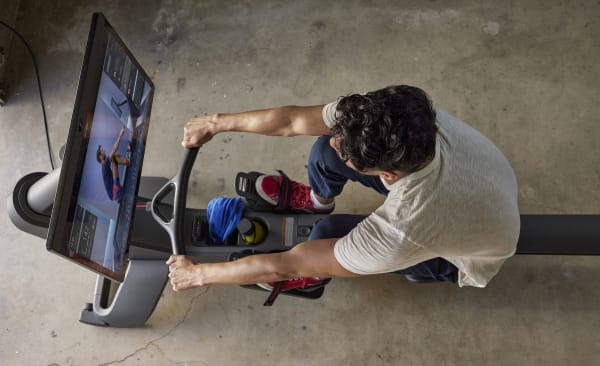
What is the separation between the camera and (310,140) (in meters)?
2.38

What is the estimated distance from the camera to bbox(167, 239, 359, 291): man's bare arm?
1.34 meters

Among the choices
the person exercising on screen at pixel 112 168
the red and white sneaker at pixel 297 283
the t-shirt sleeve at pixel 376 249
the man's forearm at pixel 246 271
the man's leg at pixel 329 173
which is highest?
the man's leg at pixel 329 173

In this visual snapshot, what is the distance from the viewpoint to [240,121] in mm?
1562

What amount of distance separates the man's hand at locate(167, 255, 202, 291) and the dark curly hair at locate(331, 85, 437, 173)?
652mm

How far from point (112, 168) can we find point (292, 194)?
2.51 feet

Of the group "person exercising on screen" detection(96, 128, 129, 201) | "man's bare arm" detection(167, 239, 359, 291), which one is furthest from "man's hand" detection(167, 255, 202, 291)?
"person exercising on screen" detection(96, 128, 129, 201)

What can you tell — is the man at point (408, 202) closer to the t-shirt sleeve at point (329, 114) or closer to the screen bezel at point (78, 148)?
the t-shirt sleeve at point (329, 114)

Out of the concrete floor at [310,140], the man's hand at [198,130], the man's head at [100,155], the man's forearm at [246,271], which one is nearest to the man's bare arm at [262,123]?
the man's hand at [198,130]

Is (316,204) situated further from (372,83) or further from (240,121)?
(372,83)

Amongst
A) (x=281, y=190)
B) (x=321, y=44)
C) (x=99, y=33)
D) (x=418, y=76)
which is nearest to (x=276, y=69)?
(x=321, y=44)

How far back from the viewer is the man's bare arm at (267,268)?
134 centimetres

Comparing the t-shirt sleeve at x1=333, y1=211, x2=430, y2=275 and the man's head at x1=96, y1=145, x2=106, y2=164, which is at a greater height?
the man's head at x1=96, y1=145, x2=106, y2=164

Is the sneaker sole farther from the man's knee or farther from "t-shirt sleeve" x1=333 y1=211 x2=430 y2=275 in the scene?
"t-shirt sleeve" x1=333 y1=211 x2=430 y2=275

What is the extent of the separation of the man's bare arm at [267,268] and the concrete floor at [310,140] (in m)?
0.72
